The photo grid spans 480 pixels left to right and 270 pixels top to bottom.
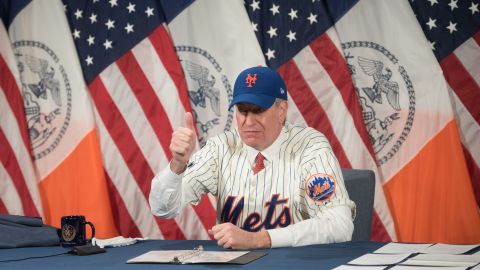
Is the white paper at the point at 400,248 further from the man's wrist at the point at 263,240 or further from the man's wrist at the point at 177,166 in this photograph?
the man's wrist at the point at 177,166

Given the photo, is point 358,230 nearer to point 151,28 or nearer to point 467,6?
point 467,6

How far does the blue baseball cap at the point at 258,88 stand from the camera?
3.01 meters

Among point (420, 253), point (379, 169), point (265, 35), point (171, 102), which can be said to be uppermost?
point (265, 35)

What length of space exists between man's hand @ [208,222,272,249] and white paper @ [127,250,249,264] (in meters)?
0.06

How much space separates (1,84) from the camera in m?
4.93

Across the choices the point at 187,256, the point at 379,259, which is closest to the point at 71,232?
the point at 187,256

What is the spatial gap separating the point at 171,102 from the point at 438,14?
1.84 metres

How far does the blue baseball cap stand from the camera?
3013 millimetres

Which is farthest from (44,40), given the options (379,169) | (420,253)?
(420,253)

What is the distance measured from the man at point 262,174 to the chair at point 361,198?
0.16 meters

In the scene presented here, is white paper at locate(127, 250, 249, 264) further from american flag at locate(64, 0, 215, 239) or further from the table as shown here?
american flag at locate(64, 0, 215, 239)

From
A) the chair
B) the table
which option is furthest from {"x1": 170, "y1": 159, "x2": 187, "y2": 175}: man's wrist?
the chair

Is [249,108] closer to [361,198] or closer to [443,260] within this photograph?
[361,198]

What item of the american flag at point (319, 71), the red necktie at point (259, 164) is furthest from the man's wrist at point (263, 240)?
the american flag at point (319, 71)
